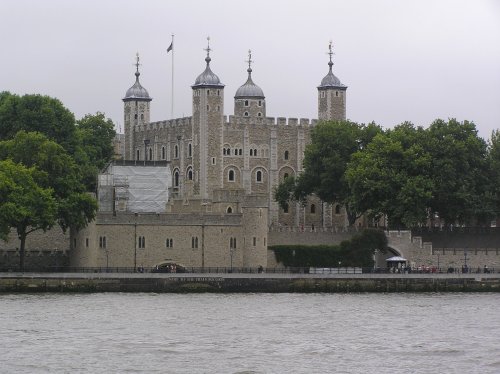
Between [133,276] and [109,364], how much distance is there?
29.3 m

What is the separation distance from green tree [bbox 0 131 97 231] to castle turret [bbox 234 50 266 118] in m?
35.3

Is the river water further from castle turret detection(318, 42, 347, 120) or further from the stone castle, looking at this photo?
castle turret detection(318, 42, 347, 120)

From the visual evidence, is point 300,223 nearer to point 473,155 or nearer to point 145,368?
point 473,155

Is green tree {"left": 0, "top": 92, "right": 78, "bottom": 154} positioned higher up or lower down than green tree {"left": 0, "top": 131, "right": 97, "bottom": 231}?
higher up

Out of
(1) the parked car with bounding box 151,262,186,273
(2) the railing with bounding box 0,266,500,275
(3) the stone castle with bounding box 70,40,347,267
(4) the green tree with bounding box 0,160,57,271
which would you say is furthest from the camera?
(3) the stone castle with bounding box 70,40,347,267

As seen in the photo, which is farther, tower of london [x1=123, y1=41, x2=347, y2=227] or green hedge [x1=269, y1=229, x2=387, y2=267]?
tower of london [x1=123, y1=41, x2=347, y2=227]

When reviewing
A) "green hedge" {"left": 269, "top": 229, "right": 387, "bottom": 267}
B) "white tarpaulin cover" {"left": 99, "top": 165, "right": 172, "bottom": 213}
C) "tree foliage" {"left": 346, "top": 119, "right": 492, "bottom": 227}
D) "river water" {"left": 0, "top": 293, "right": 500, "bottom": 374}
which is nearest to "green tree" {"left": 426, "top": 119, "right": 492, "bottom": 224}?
"tree foliage" {"left": 346, "top": 119, "right": 492, "bottom": 227}

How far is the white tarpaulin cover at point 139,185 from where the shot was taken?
111500 millimetres

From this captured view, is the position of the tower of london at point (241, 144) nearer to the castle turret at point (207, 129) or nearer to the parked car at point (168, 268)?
the castle turret at point (207, 129)

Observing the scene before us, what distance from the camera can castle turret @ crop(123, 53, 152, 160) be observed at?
140250 mm

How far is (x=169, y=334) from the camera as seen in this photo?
69.3 m

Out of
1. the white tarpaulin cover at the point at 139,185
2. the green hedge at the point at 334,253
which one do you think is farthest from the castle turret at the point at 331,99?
the green hedge at the point at 334,253

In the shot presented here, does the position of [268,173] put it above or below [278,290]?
above

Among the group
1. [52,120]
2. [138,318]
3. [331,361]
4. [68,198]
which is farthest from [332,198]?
[331,361]
